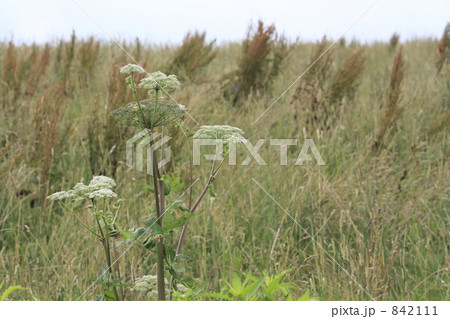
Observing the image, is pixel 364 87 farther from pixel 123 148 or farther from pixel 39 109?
pixel 39 109

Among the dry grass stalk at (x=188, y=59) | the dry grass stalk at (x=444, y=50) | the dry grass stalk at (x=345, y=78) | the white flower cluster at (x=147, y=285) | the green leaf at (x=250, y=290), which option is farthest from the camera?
the dry grass stalk at (x=444, y=50)

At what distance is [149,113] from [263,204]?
1.71 metres

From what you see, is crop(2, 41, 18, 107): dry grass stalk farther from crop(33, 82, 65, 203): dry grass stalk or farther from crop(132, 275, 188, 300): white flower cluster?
crop(132, 275, 188, 300): white flower cluster

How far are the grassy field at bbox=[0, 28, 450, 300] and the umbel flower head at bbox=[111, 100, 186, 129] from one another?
13.5 inches

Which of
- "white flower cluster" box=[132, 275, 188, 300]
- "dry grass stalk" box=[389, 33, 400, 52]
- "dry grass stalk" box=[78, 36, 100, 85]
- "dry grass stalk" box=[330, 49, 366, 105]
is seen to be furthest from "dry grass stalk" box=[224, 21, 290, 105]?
"dry grass stalk" box=[389, 33, 400, 52]

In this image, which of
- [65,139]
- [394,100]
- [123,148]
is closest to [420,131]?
[394,100]

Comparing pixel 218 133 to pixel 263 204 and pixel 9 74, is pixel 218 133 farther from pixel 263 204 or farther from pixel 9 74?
pixel 9 74

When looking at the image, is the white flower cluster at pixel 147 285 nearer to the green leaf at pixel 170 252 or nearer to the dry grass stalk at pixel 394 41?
the green leaf at pixel 170 252

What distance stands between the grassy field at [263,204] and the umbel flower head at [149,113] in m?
0.34

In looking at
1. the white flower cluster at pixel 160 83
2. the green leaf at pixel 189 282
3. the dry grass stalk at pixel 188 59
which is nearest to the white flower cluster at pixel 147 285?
the green leaf at pixel 189 282

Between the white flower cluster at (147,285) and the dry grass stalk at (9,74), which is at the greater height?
the dry grass stalk at (9,74)

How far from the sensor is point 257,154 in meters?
3.59

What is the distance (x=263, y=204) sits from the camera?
303 cm

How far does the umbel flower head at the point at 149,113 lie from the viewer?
1.39 m
